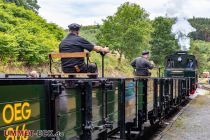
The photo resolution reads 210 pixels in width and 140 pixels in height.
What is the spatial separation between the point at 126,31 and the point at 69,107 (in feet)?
113

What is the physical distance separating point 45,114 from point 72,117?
753 millimetres

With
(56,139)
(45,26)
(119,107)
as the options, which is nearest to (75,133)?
(56,139)

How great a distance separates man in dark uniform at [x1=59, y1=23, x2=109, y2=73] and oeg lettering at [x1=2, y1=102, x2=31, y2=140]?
323 centimetres

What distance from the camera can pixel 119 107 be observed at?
283 inches

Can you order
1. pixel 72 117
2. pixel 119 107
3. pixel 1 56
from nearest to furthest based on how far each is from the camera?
1. pixel 72 117
2. pixel 119 107
3. pixel 1 56

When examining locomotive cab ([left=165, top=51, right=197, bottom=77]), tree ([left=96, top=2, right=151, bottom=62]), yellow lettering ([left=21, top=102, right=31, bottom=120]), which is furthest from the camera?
tree ([left=96, top=2, right=151, bottom=62])

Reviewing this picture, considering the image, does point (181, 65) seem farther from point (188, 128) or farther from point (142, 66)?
point (142, 66)

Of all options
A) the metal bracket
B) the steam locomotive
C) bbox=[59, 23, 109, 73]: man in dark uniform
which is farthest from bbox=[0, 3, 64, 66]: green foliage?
the metal bracket

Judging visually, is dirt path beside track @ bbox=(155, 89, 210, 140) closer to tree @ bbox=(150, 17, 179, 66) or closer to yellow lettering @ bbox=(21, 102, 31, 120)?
yellow lettering @ bbox=(21, 102, 31, 120)

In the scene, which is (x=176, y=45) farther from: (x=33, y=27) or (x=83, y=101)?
(x=83, y=101)

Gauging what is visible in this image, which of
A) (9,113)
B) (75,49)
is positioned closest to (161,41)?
(75,49)

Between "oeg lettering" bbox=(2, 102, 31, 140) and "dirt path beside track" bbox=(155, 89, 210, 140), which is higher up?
"oeg lettering" bbox=(2, 102, 31, 140)

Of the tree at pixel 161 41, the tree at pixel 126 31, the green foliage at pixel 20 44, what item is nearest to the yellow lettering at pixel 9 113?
the green foliage at pixel 20 44

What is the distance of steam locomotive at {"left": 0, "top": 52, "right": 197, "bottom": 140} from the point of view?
3352 mm
